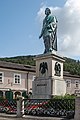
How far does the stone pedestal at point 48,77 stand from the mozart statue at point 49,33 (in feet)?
2.47

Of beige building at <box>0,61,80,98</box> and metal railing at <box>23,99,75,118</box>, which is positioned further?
beige building at <box>0,61,80,98</box>

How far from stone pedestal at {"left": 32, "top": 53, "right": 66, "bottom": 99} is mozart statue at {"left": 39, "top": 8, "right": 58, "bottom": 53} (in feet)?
2.47

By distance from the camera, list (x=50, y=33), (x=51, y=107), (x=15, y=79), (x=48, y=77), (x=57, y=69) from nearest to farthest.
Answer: (x=51, y=107), (x=48, y=77), (x=57, y=69), (x=50, y=33), (x=15, y=79)

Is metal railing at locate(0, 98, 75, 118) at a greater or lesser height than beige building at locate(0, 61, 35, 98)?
lesser

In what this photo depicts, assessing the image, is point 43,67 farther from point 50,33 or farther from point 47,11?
point 47,11

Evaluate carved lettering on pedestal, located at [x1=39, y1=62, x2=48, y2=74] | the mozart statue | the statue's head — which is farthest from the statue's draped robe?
carved lettering on pedestal, located at [x1=39, y1=62, x2=48, y2=74]

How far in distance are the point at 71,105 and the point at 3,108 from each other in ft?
18.5

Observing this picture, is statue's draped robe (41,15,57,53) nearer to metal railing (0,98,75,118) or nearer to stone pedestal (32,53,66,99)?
stone pedestal (32,53,66,99)

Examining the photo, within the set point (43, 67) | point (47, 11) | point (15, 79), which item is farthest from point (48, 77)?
point (15, 79)

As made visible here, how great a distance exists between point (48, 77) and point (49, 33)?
3292mm

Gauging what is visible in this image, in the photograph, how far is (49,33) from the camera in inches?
789

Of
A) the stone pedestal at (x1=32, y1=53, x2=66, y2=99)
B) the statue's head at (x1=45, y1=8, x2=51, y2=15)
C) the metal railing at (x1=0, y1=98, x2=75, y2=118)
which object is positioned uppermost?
the statue's head at (x1=45, y1=8, x2=51, y2=15)

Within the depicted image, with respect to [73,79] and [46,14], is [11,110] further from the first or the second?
[73,79]

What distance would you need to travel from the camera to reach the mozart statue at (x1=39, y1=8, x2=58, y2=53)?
19938 mm
